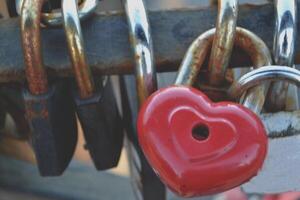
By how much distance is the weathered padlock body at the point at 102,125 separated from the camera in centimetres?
43

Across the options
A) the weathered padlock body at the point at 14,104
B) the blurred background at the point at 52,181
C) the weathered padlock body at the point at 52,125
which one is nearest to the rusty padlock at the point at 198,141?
the weathered padlock body at the point at 52,125

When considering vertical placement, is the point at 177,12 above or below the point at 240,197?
above

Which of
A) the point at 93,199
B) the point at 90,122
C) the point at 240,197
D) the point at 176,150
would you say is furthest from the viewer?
the point at 93,199

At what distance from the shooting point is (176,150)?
0.33 metres

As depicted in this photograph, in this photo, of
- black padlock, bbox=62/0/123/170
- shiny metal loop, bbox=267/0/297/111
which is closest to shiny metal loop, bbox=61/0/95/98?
black padlock, bbox=62/0/123/170

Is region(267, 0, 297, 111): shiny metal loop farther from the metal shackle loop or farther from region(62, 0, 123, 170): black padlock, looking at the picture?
→ region(62, 0, 123, 170): black padlock

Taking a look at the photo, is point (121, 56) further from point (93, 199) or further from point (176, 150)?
point (93, 199)

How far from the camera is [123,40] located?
41cm

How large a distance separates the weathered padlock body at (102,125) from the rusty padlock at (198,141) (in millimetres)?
91

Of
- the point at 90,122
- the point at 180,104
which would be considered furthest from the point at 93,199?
the point at 180,104

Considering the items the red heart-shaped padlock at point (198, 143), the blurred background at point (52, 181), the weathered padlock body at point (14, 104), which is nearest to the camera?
the red heart-shaped padlock at point (198, 143)

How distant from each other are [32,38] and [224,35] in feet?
0.39

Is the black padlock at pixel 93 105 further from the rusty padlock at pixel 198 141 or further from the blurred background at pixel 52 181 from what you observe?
the blurred background at pixel 52 181

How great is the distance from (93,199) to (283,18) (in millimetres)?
568
